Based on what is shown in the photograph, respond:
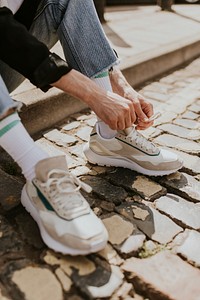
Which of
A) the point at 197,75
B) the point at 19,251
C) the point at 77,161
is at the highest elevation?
the point at 19,251

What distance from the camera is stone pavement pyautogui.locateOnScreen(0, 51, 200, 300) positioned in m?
1.09

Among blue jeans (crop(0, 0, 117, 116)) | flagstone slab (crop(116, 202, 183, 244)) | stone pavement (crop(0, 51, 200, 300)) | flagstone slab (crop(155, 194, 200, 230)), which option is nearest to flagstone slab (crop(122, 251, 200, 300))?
stone pavement (crop(0, 51, 200, 300))

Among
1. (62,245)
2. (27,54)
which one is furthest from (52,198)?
(27,54)

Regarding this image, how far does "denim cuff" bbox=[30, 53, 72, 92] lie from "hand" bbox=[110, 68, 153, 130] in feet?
Result: 1.24

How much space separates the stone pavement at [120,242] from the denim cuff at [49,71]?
22.0 inches

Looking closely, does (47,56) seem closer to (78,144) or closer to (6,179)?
(6,179)

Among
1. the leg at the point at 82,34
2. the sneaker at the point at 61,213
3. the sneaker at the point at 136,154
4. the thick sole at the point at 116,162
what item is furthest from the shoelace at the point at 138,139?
the sneaker at the point at 61,213

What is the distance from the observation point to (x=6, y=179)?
164 centimetres

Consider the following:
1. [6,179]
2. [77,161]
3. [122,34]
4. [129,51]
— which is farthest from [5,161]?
[122,34]

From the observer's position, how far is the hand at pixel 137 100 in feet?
4.92

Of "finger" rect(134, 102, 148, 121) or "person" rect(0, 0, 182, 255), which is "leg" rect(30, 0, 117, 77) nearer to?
"person" rect(0, 0, 182, 255)

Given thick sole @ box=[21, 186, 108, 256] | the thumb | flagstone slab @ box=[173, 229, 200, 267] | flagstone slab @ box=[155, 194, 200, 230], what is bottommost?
flagstone slab @ box=[155, 194, 200, 230]

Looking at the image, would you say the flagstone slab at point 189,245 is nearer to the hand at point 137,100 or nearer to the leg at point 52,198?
the leg at point 52,198

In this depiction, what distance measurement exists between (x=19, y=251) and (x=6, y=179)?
51 centimetres
